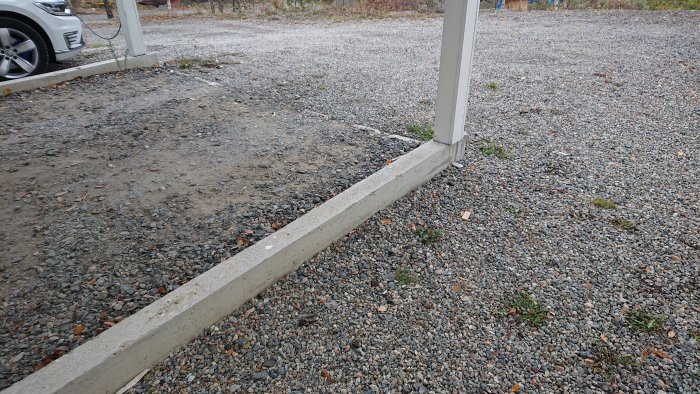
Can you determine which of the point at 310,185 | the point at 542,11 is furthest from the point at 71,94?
the point at 542,11

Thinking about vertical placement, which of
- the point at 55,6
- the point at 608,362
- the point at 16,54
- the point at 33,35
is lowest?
the point at 608,362

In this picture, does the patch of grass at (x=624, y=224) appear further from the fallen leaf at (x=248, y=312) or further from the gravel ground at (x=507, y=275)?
the fallen leaf at (x=248, y=312)

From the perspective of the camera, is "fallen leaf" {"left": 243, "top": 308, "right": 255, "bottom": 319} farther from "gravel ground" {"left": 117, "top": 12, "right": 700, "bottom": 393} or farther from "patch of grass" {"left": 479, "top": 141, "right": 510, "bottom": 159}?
"patch of grass" {"left": 479, "top": 141, "right": 510, "bottom": 159}

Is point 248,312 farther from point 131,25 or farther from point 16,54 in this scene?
point 131,25

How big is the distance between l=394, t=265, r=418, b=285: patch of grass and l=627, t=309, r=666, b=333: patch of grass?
0.99m

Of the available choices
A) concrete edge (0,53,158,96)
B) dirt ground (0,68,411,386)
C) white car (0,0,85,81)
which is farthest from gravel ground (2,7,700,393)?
white car (0,0,85,81)

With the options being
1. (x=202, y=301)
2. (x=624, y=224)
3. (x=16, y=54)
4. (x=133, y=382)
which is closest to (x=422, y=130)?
(x=624, y=224)

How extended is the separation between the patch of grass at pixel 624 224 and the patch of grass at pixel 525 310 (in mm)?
969

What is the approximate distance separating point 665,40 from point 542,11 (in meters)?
5.01

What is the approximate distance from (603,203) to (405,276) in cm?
155

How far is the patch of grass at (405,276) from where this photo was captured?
222 centimetres

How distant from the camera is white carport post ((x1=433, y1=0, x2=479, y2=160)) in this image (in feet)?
8.77

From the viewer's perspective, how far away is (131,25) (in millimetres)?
5703

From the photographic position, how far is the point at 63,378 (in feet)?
4.86
